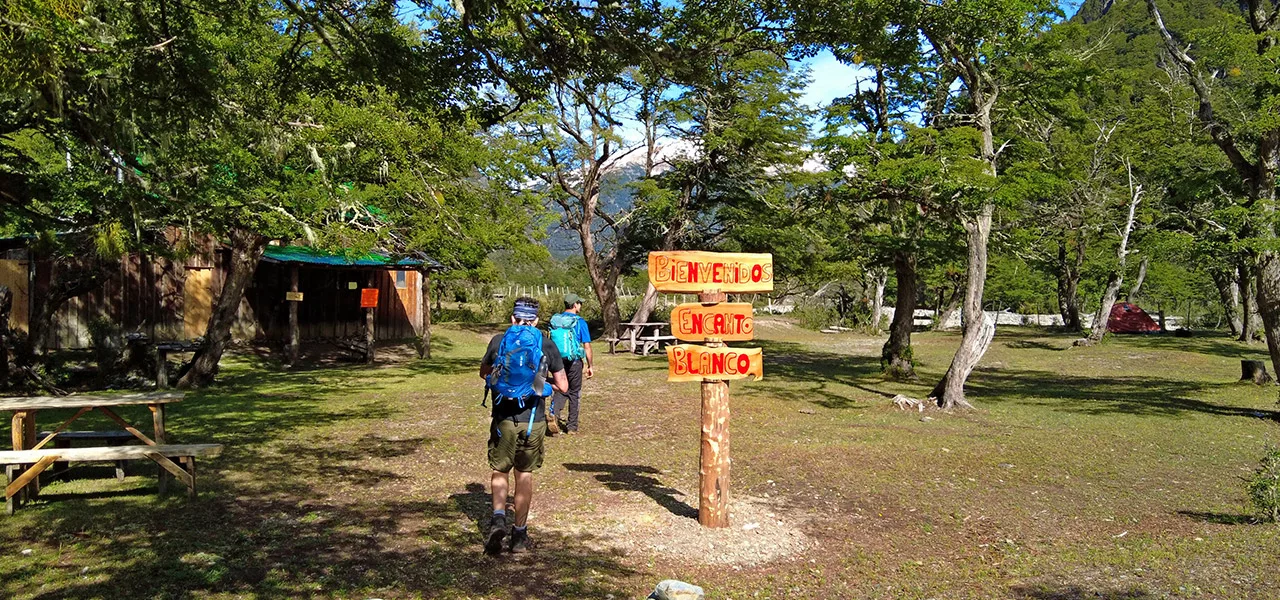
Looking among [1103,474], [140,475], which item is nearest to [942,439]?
[1103,474]

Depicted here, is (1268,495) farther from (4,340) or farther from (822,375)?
(4,340)

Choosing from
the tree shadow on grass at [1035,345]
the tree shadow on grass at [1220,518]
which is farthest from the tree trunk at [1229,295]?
the tree shadow on grass at [1220,518]

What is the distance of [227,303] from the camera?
15.1 meters

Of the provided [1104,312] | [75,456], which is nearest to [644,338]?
[1104,312]

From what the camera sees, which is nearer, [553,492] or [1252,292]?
[553,492]

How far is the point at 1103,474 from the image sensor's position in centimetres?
859

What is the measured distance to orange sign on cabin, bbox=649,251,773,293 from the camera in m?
6.55

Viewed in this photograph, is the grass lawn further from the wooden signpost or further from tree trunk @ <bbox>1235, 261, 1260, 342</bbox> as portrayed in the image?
tree trunk @ <bbox>1235, 261, 1260, 342</bbox>

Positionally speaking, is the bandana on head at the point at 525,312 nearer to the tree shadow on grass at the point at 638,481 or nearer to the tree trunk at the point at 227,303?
the tree shadow on grass at the point at 638,481

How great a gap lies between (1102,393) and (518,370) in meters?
14.0

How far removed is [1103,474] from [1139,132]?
27613mm

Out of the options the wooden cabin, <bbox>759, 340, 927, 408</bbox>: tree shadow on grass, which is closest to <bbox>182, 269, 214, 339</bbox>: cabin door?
the wooden cabin

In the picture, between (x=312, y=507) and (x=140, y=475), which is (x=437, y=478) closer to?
(x=312, y=507)

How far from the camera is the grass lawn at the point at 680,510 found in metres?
5.19
